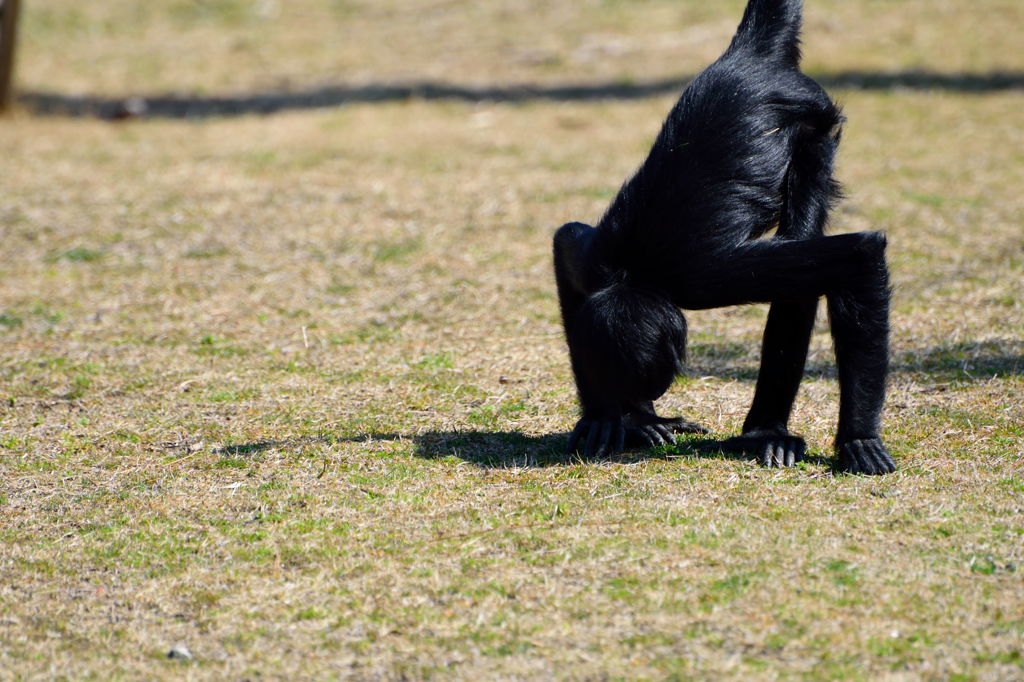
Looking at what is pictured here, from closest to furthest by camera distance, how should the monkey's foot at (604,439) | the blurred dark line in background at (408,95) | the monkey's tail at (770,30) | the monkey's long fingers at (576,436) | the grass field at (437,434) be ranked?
the grass field at (437,434) < the monkey's foot at (604,439) < the monkey's long fingers at (576,436) < the monkey's tail at (770,30) < the blurred dark line in background at (408,95)

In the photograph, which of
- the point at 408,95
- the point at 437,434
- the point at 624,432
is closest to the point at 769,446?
the point at 624,432

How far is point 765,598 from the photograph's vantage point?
3629 mm

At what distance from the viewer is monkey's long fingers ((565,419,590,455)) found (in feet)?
17.0

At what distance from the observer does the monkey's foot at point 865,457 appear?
15.4 ft

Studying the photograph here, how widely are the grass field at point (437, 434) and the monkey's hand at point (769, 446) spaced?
0.11 m

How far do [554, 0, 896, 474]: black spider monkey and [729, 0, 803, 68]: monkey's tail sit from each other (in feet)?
0.49

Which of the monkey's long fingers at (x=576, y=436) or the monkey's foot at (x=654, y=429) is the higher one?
the monkey's foot at (x=654, y=429)

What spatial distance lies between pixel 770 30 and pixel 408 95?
33.8 feet

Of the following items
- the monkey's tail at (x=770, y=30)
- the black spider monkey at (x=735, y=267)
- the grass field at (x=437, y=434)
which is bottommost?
the grass field at (x=437, y=434)

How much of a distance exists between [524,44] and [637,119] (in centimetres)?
445

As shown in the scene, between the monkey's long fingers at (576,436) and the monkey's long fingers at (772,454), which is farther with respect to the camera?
the monkey's long fingers at (576,436)

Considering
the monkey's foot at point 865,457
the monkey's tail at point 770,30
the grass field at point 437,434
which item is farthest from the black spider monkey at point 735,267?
the grass field at point 437,434

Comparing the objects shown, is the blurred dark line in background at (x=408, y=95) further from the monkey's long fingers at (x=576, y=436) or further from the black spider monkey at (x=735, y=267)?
the monkey's long fingers at (x=576, y=436)

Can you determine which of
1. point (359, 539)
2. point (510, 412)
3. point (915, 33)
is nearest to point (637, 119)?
point (915, 33)
